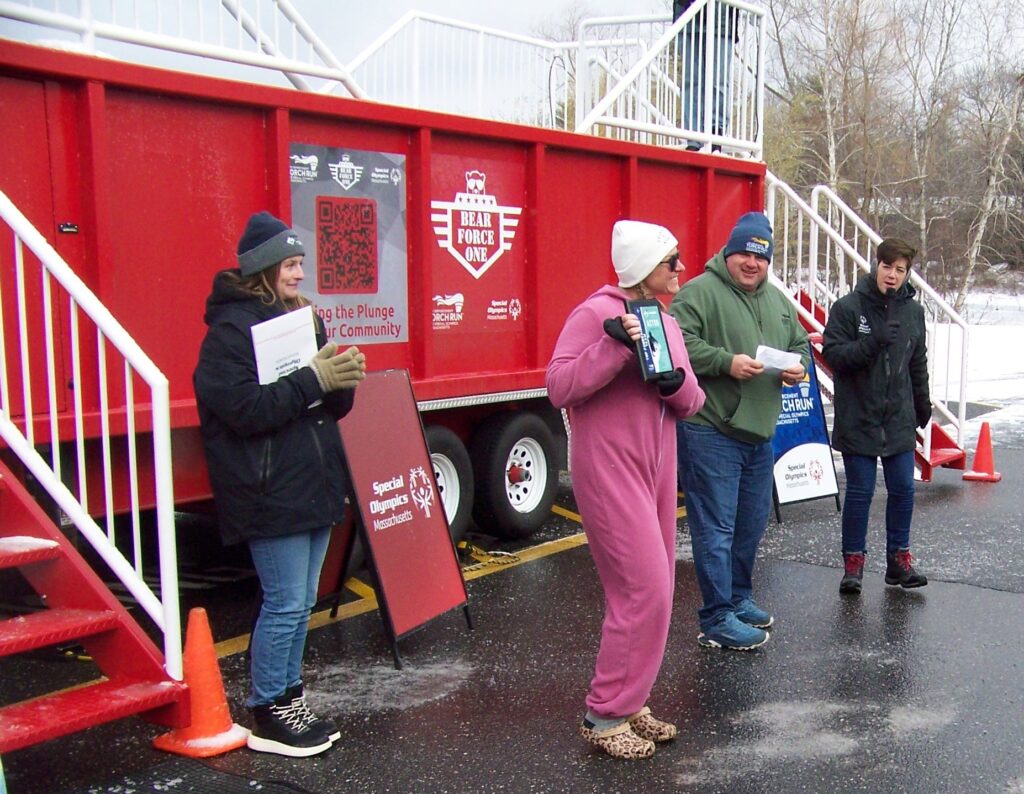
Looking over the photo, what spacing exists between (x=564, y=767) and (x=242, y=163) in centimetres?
332

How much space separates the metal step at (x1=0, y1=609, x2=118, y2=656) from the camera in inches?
146

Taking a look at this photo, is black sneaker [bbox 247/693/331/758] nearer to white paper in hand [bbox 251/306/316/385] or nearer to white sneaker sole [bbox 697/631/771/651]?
white paper in hand [bbox 251/306/316/385]

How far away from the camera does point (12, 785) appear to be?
385 centimetres

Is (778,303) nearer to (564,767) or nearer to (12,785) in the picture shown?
(564,767)

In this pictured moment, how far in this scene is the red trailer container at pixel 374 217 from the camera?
A: 5000 mm

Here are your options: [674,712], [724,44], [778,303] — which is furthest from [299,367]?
[724,44]

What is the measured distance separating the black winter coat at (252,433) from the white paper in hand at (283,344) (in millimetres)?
35

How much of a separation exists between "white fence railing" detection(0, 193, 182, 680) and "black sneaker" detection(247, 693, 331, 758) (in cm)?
36

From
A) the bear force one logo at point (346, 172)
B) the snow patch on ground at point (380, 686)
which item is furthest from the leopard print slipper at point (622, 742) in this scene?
the bear force one logo at point (346, 172)

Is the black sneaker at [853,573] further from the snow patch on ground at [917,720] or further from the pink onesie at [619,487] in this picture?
the pink onesie at [619,487]

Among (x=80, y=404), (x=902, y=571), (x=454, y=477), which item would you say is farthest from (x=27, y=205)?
(x=902, y=571)

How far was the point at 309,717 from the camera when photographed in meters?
4.20

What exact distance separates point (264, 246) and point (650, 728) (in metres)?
2.21

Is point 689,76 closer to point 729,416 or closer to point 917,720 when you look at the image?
point 729,416
